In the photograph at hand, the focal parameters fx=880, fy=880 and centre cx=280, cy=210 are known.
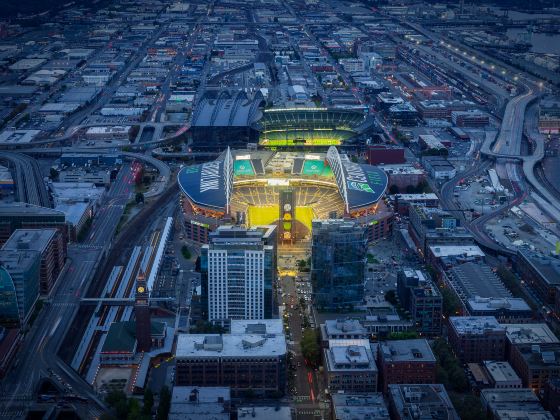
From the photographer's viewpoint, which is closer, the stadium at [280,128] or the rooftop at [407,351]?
the rooftop at [407,351]

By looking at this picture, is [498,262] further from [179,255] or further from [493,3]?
[493,3]

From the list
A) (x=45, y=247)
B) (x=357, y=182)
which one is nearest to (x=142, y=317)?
(x=45, y=247)

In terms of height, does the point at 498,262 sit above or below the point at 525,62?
above

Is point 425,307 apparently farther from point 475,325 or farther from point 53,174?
point 53,174

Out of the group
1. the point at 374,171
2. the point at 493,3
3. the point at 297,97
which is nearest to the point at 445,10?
the point at 493,3

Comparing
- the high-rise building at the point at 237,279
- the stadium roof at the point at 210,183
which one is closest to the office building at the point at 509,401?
the high-rise building at the point at 237,279

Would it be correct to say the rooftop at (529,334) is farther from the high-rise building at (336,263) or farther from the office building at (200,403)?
the office building at (200,403)
